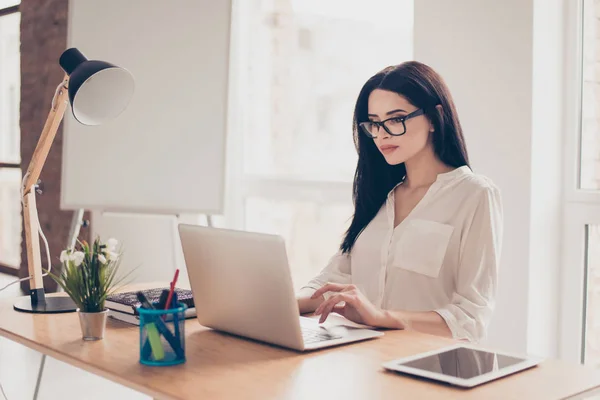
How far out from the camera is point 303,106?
3764 mm

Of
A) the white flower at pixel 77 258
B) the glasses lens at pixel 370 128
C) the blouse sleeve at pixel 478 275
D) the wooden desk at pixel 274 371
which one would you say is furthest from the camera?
the glasses lens at pixel 370 128

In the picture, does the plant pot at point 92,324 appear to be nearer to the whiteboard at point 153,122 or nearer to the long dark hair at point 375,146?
the long dark hair at point 375,146

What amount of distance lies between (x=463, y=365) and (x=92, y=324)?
75cm

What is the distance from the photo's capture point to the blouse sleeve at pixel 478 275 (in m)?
1.83

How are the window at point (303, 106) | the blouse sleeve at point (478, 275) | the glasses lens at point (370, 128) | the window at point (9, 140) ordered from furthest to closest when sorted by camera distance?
the window at point (9, 140)
the window at point (303, 106)
the glasses lens at point (370, 128)
the blouse sleeve at point (478, 275)

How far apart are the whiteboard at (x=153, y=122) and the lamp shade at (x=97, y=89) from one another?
1342 millimetres

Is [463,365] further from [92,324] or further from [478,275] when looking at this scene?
[92,324]

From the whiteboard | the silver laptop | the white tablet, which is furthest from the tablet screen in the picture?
the whiteboard

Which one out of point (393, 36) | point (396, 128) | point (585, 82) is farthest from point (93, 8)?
point (585, 82)

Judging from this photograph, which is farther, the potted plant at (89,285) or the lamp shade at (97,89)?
the lamp shade at (97,89)

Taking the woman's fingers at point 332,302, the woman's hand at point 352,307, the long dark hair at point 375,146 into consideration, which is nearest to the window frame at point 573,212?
the long dark hair at point 375,146

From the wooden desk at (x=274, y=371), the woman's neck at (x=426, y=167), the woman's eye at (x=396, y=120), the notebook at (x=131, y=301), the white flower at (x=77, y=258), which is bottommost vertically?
the wooden desk at (x=274, y=371)

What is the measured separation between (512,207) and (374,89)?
2.62 ft

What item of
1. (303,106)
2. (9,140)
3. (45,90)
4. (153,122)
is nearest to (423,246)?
(153,122)
